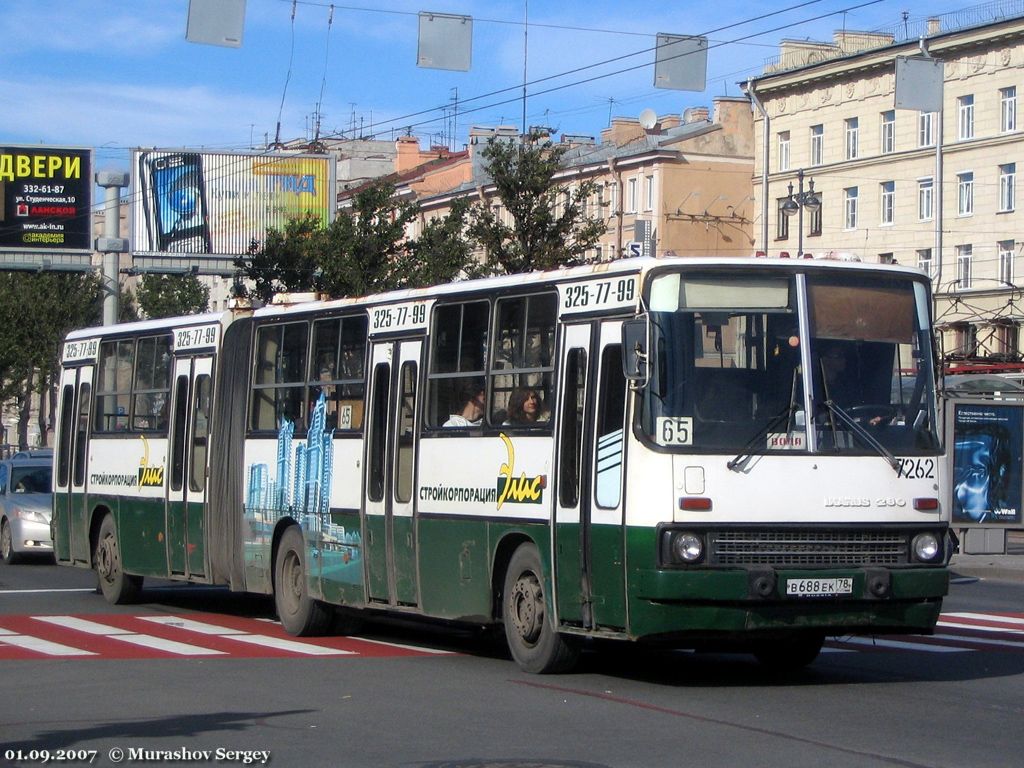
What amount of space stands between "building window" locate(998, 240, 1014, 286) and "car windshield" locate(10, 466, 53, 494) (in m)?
40.1

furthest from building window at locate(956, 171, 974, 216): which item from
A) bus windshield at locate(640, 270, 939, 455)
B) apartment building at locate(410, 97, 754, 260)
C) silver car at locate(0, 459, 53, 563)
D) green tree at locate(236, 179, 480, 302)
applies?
bus windshield at locate(640, 270, 939, 455)

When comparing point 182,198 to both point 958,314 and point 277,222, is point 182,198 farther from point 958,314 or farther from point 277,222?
point 958,314

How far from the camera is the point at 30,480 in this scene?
2816 centimetres

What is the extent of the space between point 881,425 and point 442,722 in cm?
368

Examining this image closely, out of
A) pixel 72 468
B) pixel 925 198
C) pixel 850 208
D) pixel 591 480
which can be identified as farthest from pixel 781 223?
pixel 591 480

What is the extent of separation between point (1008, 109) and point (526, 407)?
51374 millimetres

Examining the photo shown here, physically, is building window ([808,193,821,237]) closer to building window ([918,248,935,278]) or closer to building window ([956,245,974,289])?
building window ([918,248,935,278])

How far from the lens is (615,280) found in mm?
11922

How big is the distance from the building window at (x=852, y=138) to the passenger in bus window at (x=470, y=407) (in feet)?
184

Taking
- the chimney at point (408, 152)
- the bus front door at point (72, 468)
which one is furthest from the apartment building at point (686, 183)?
the bus front door at point (72, 468)

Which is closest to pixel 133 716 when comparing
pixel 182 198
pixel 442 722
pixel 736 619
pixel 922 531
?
pixel 442 722

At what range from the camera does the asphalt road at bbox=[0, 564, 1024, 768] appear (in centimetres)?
905

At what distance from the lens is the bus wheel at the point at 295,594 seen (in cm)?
1595

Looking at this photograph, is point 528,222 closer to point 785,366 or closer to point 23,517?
point 23,517
